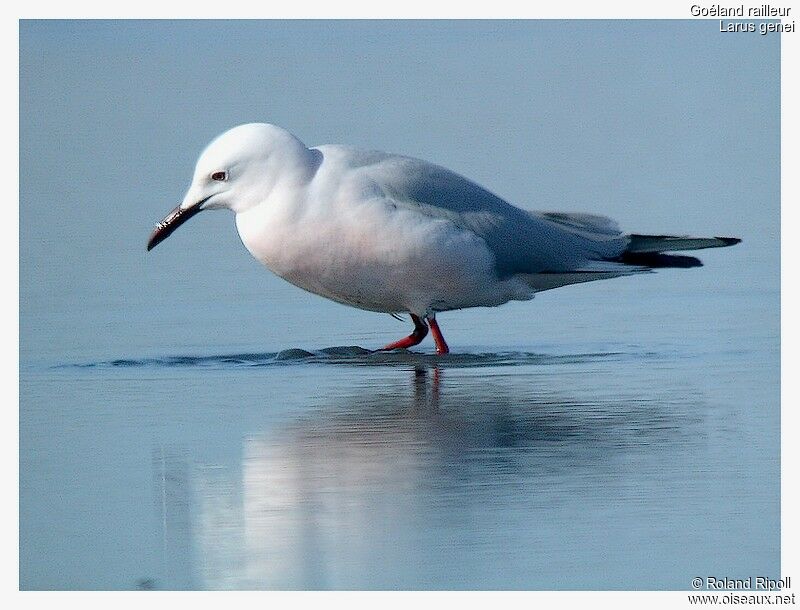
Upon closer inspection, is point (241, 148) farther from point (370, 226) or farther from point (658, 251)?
point (658, 251)

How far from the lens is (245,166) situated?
7.94 meters

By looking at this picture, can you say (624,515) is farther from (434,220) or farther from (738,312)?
(738,312)

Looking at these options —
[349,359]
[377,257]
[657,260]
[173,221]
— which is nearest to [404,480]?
[377,257]

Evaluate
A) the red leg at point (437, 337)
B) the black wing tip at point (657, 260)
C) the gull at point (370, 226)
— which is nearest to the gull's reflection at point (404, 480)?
the gull at point (370, 226)

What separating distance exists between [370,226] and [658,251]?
1657mm

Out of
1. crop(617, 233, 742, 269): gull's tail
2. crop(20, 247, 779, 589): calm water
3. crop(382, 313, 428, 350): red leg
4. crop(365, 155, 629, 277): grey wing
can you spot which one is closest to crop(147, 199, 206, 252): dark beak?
crop(20, 247, 779, 589): calm water

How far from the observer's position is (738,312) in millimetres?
8984

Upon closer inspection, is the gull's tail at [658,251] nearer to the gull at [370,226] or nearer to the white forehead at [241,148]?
the gull at [370,226]

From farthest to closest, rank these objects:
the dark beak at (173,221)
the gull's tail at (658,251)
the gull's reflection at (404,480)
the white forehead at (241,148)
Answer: the gull's tail at (658,251) → the dark beak at (173,221) → the white forehead at (241,148) → the gull's reflection at (404,480)

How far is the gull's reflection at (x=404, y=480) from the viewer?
534 centimetres

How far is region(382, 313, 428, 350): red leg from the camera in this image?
8398 millimetres

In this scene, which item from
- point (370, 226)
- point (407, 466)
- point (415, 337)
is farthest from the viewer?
point (415, 337)

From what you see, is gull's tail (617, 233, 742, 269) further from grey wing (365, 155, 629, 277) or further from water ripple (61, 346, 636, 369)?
water ripple (61, 346, 636, 369)
